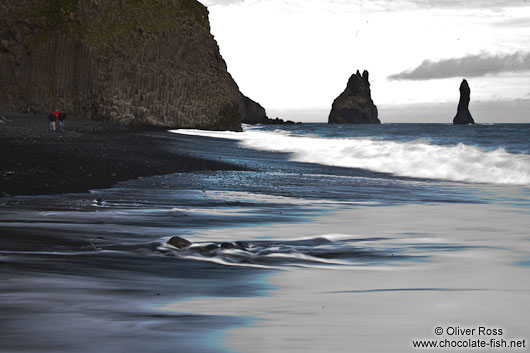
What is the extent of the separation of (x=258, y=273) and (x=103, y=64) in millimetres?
44555

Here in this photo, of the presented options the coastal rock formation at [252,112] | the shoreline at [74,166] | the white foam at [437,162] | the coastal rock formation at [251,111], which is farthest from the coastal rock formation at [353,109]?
the shoreline at [74,166]

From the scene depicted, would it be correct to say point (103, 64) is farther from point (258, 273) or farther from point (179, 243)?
point (258, 273)

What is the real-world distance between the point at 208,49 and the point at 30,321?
170ft

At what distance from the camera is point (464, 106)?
18800 cm

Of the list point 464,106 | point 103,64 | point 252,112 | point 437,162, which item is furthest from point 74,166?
point 464,106

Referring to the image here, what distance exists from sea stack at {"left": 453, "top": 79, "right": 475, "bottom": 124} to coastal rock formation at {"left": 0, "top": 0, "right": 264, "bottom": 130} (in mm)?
149993

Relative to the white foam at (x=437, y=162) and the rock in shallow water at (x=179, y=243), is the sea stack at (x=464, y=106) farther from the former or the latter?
the rock in shallow water at (x=179, y=243)

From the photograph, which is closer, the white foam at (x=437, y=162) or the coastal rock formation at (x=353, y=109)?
the white foam at (x=437, y=162)

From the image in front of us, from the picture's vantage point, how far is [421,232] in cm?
650

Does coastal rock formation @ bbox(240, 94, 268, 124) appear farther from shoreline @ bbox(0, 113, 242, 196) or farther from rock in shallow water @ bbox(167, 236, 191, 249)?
rock in shallow water @ bbox(167, 236, 191, 249)

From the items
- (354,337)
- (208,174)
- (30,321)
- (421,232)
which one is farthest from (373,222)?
(208,174)

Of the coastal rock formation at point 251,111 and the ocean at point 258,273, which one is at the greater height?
the coastal rock formation at point 251,111

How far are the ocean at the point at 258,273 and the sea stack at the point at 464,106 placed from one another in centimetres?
18624

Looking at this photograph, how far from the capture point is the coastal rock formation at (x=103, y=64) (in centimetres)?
4631
